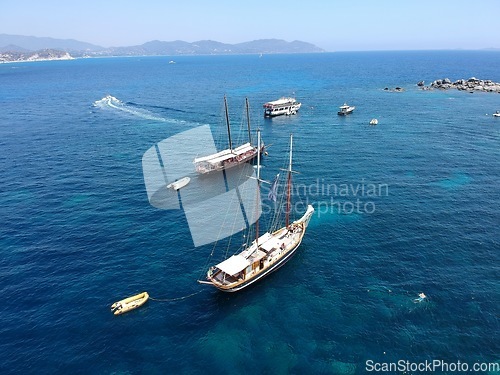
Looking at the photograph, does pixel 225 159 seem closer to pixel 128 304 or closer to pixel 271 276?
pixel 271 276

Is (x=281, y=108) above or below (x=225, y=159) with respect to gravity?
above

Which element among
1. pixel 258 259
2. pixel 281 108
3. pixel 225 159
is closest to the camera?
pixel 258 259

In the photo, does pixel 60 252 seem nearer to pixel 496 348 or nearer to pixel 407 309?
pixel 407 309

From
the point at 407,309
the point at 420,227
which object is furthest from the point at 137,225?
the point at 420,227

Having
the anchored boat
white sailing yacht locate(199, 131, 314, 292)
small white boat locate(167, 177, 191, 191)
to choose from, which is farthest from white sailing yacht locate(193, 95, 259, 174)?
the anchored boat

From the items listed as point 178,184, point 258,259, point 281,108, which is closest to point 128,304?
point 258,259

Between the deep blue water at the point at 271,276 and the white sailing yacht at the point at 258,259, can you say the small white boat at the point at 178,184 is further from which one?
the white sailing yacht at the point at 258,259

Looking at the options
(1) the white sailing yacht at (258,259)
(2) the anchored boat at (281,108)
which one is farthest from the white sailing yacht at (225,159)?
(2) the anchored boat at (281,108)
